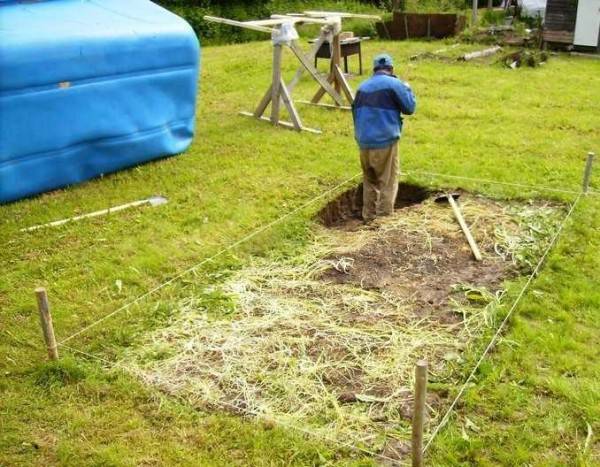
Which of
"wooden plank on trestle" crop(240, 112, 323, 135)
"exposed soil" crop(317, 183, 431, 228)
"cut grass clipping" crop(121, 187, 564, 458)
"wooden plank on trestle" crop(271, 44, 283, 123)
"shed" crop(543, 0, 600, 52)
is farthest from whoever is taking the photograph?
"shed" crop(543, 0, 600, 52)

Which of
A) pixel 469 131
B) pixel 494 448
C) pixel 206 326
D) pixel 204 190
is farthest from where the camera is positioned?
pixel 469 131

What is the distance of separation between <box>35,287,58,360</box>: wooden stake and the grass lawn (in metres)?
0.12

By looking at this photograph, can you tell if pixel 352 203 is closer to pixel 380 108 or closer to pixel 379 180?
pixel 379 180

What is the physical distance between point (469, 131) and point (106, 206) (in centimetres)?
564

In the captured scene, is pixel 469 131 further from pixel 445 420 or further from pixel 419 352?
pixel 445 420

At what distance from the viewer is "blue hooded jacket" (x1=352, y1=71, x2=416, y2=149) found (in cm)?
710

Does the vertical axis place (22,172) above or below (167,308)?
above

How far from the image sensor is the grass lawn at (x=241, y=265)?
4.11 m

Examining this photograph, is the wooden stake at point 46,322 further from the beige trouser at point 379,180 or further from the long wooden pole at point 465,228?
the beige trouser at point 379,180

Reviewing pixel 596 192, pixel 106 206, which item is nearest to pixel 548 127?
pixel 596 192

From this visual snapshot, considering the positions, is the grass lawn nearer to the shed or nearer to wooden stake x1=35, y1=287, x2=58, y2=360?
wooden stake x1=35, y1=287, x2=58, y2=360

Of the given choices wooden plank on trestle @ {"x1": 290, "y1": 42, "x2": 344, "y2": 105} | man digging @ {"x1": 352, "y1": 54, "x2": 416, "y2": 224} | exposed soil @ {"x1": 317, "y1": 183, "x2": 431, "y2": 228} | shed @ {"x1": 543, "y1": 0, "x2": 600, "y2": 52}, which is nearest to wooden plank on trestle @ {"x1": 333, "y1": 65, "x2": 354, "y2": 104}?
wooden plank on trestle @ {"x1": 290, "y1": 42, "x2": 344, "y2": 105}

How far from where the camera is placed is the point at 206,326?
5.32 m

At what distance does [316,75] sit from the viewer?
36.6 ft
